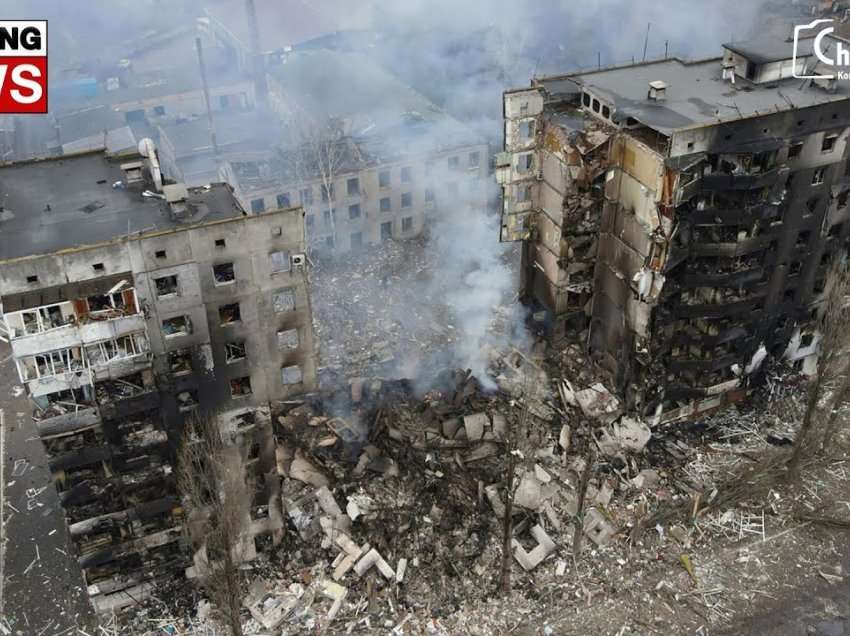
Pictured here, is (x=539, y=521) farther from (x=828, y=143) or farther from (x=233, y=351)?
(x=828, y=143)

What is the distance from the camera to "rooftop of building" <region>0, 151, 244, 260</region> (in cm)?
3038

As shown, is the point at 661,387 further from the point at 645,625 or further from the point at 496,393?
the point at 645,625

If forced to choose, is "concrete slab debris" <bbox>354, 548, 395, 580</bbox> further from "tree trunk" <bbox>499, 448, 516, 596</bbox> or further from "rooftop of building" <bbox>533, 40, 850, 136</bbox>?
"rooftop of building" <bbox>533, 40, 850, 136</bbox>

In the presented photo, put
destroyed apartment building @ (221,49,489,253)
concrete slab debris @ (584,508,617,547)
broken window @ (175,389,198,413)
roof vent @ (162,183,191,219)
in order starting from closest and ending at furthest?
roof vent @ (162,183,191,219) → broken window @ (175,389,198,413) → concrete slab debris @ (584,508,617,547) → destroyed apartment building @ (221,49,489,253)

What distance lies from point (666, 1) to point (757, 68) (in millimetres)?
50243

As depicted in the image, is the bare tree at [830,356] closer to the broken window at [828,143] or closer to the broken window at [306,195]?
the broken window at [828,143]

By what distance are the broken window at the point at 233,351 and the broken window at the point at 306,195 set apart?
25.7m

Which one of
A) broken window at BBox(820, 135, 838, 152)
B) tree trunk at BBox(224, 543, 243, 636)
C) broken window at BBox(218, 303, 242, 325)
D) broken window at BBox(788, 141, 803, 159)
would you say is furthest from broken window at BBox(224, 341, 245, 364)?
broken window at BBox(820, 135, 838, 152)

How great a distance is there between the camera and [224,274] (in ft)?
106

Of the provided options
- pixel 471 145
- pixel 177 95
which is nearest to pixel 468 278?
pixel 471 145

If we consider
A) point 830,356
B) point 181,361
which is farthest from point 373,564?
point 830,356

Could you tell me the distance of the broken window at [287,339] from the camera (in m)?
34.5

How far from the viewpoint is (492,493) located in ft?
134

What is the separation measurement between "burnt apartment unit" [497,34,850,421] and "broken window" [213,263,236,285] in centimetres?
1674
